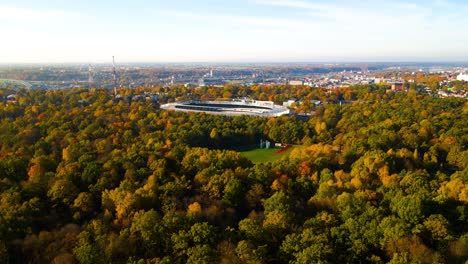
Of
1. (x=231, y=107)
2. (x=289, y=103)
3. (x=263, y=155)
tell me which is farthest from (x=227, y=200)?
(x=289, y=103)

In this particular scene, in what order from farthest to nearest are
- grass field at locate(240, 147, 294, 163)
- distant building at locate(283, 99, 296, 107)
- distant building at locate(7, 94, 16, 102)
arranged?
distant building at locate(283, 99, 296, 107) < distant building at locate(7, 94, 16, 102) < grass field at locate(240, 147, 294, 163)

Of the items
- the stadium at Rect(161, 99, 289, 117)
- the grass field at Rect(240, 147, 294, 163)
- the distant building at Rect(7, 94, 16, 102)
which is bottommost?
the grass field at Rect(240, 147, 294, 163)

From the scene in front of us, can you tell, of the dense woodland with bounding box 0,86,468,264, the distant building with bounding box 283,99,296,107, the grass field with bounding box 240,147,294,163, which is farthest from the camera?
the distant building with bounding box 283,99,296,107

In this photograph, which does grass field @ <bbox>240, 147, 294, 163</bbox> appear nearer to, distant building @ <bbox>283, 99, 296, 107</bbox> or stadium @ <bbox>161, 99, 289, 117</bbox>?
stadium @ <bbox>161, 99, 289, 117</bbox>

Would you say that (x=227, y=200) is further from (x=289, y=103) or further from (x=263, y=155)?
(x=289, y=103)

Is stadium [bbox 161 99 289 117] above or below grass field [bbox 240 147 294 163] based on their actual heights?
above

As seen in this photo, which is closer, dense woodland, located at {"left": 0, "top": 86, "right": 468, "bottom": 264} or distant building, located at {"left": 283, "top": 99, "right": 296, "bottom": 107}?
dense woodland, located at {"left": 0, "top": 86, "right": 468, "bottom": 264}

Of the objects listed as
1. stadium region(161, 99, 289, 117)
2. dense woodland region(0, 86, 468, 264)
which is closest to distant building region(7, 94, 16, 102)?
stadium region(161, 99, 289, 117)
